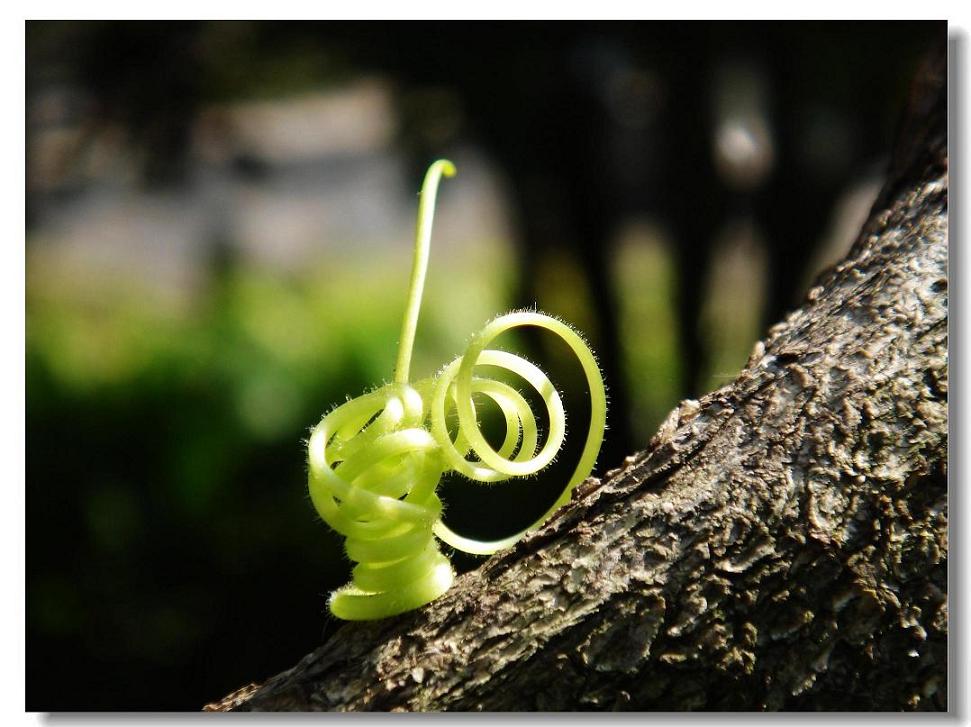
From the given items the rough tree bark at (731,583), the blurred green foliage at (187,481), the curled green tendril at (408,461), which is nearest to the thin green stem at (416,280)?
the curled green tendril at (408,461)

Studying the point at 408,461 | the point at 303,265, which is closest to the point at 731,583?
the point at 408,461

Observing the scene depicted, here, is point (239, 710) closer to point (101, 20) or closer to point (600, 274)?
point (101, 20)

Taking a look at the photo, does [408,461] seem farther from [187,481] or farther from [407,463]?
[187,481]

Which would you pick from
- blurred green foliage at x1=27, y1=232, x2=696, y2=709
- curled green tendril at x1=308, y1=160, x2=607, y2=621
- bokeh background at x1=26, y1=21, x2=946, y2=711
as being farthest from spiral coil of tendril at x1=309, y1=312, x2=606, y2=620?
blurred green foliage at x1=27, y1=232, x2=696, y2=709

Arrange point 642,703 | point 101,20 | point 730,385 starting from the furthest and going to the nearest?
point 101,20 → point 730,385 → point 642,703

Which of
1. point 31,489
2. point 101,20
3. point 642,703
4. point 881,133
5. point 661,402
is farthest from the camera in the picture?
point 661,402
